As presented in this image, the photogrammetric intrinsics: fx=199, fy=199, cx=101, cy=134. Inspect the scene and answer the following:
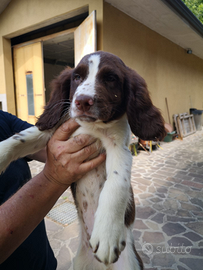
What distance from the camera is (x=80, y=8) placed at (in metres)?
5.04

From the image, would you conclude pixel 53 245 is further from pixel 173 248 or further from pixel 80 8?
pixel 80 8

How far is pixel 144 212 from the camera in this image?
3.49 metres

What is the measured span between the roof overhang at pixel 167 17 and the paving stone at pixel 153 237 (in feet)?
16.9

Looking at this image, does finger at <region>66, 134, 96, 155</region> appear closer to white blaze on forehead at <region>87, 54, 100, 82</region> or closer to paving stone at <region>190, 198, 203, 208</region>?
white blaze on forehead at <region>87, 54, 100, 82</region>

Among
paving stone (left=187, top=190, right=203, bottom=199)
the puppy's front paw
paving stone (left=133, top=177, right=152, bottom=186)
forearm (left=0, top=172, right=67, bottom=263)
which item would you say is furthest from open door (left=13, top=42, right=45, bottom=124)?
the puppy's front paw

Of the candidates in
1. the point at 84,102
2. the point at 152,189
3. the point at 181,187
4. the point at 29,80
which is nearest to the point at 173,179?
the point at 181,187

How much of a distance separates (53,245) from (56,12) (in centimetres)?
568

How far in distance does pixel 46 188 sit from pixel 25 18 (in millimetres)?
7147

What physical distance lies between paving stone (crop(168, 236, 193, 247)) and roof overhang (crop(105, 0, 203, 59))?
5170mm

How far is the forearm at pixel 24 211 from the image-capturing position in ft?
3.13

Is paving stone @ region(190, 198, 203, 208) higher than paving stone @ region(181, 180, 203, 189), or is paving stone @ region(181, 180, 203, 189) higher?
paving stone @ region(181, 180, 203, 189)

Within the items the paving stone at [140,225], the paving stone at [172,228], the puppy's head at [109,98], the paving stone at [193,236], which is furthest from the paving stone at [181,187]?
the puppy's head at [109,98]

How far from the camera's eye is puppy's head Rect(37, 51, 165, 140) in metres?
1.29

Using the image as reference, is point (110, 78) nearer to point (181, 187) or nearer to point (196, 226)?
point (196, 226)
